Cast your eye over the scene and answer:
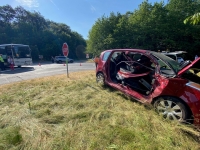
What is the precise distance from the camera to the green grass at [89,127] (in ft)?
A: 7.13

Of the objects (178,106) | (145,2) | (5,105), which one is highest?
(145,2)

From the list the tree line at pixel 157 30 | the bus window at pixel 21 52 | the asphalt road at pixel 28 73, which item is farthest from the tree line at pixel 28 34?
the asphalt road at pixel 28 73

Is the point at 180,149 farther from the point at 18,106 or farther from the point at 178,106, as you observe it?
the point at 18,106

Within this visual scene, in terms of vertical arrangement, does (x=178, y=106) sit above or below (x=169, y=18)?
below

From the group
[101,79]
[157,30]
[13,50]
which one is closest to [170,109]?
[101,79]

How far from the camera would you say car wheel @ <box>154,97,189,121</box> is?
2641 millimetres

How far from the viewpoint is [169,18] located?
2316 cm

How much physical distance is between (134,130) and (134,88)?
1.69 meters

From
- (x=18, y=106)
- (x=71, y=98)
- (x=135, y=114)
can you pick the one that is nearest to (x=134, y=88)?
(x=135, y=114)

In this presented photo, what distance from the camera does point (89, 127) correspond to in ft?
8.60

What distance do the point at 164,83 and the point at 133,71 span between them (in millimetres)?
1365

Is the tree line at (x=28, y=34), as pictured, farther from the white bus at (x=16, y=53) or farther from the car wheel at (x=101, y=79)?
the car wheel at (x=101, y=79)

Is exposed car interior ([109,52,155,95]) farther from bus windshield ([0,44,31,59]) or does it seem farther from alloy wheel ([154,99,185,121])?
bus windshield ([0,44,31,59])

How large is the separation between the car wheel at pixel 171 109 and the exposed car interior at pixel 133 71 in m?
0.53
